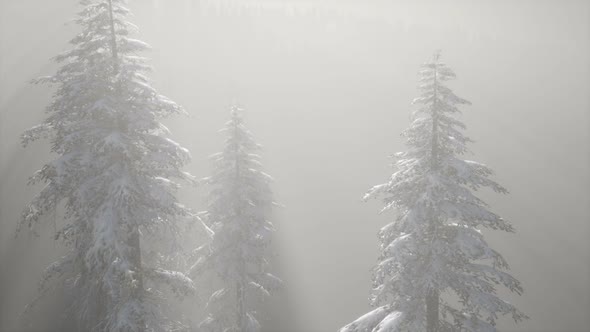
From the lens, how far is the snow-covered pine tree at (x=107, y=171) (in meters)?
9.25

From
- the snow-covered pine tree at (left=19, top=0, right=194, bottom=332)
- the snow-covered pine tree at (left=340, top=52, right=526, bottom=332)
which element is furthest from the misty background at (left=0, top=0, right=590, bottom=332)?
the snow-covered pine tree at (left=340, top=52, right=526, bottom=332)

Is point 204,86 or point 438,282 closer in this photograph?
point 438,282

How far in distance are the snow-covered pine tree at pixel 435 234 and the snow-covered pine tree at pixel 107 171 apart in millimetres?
6053

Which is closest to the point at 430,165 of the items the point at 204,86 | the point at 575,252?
the point at 575,252

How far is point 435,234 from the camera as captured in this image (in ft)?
33.7

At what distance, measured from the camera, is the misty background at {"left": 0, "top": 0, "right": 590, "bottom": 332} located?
172 feet

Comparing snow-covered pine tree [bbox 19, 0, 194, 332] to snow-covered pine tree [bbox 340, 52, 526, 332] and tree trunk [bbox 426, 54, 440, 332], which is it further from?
tree trunk [bbox 426, 54, 440, 332]

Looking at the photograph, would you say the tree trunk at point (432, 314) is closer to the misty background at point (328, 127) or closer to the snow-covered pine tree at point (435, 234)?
the snow-covered pine tree at point (435, 234)

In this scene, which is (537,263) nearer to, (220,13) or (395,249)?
(395,249)

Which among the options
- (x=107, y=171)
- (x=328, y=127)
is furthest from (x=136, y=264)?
(x=328, y=127)

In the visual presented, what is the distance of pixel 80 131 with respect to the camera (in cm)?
951

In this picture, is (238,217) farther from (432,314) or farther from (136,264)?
(432,314)

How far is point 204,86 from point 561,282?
249ft

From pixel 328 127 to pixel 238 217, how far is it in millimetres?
66187
